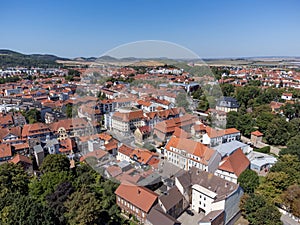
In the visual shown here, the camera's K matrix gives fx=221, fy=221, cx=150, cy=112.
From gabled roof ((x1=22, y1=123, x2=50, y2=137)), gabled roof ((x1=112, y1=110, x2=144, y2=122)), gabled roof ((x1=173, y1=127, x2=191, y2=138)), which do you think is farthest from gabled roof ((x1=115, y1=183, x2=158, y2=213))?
gabled roof ((x1=22, y1=123, x2=50, y2=137))

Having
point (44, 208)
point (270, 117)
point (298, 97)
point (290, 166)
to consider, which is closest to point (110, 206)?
point (44, 208)

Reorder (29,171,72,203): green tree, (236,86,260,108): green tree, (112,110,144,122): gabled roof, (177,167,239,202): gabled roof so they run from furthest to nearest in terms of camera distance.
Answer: (236,86,260,108): green tree → (29,171,72,203): green tree → (177,167,239,202): gabled roof → (112,110,144,122): gabled roof

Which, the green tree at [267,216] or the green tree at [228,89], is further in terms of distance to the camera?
the green tree at [228,89]

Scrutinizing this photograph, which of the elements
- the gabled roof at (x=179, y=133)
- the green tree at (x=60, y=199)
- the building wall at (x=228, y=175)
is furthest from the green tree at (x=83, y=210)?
the building wall at (x=228, y=175)

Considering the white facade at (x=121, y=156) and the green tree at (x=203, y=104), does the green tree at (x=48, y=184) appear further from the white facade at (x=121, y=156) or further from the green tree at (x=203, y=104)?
the green tree at (x=203, y=104)

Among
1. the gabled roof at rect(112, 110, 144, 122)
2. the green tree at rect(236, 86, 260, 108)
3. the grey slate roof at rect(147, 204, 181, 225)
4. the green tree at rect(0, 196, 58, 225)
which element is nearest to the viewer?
the gabled roof at rect(112, 110, 144, 122)

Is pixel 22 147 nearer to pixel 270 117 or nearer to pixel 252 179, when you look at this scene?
pixel 252 179

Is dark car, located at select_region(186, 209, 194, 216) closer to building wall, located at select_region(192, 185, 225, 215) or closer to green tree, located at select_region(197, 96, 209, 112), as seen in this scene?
building wall, located at select_region(192, 185, 225, 215)
